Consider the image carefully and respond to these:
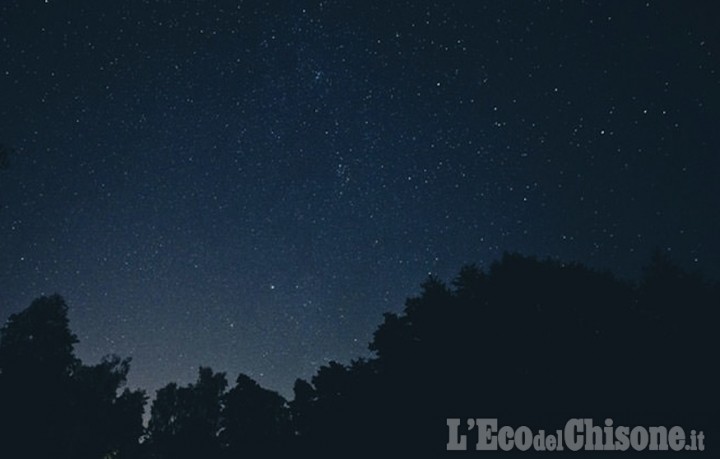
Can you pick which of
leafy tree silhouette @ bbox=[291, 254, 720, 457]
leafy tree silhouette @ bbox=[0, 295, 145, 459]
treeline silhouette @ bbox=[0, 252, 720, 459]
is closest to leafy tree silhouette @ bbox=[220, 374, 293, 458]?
treeline silhouette @ bbox=[0, 252, 720, 459]

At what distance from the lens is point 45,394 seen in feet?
72.1

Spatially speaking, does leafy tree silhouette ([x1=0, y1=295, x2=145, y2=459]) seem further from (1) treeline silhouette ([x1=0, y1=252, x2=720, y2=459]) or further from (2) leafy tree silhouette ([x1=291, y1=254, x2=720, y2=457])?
(2) leafy tree silhouette ([x1=291, y1=254, x2=720, y2=457])

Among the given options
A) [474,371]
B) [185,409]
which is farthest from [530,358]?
[185,409]

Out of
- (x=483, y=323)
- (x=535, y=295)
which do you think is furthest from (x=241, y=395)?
(x=535, y=295)

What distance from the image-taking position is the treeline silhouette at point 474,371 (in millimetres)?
15406

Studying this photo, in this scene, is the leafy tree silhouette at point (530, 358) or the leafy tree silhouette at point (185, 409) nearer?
the leafy tree silhouette at point (530, 358)

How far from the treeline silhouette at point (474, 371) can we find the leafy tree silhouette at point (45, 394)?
54 mm

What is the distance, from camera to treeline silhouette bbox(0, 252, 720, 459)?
50.5 feet

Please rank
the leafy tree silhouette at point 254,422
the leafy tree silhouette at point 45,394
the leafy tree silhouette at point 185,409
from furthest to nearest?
the leafy tree silhouette at point 185,409 → the leafy tree silhouette at point 254,422 → the leafy tree silhouette at point 45,394

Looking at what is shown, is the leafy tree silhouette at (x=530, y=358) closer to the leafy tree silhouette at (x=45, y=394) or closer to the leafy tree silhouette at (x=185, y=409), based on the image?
the leafy tree silhouette at (x=45, y=394)

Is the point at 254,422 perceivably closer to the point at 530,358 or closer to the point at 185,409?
the point at 185,409

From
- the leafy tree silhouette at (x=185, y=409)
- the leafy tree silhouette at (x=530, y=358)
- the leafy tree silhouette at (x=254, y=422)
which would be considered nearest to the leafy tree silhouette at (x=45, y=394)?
the leafy tree silhouette at (x=254, y=422)

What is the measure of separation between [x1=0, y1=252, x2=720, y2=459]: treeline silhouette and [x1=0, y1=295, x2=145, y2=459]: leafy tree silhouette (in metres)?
0.05

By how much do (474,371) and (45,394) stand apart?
19.5 metres
